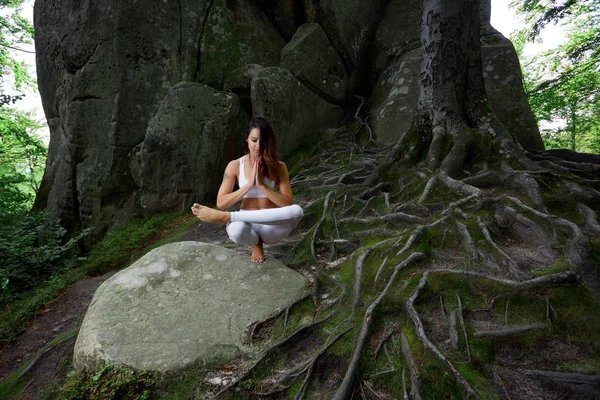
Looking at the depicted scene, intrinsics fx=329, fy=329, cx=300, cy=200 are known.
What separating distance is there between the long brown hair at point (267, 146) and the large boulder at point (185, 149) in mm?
4040

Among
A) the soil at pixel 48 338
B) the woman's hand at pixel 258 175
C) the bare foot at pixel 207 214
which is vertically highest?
the woman's hand at pixel 258 175

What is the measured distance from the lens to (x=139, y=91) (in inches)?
307

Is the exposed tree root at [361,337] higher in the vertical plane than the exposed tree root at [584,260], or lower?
lower

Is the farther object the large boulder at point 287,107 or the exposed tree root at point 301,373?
the large boulder at point 287,107

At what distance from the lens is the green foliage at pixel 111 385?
222 centimetres

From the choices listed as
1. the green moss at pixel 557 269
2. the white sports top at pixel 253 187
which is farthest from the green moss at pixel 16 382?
the green moss at pixel 557 269

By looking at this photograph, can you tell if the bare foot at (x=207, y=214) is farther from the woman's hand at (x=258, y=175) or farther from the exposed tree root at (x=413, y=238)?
the exposed tree root at (x=413, y=238)

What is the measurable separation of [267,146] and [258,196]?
512mm

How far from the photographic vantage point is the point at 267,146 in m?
3.00

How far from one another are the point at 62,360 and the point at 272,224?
235cm

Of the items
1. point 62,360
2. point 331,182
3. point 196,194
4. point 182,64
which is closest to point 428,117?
point 331,182

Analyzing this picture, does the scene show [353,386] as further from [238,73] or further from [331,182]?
[238,73]

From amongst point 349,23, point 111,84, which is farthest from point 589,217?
point 111,84

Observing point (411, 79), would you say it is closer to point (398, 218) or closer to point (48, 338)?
point (398, 218)
